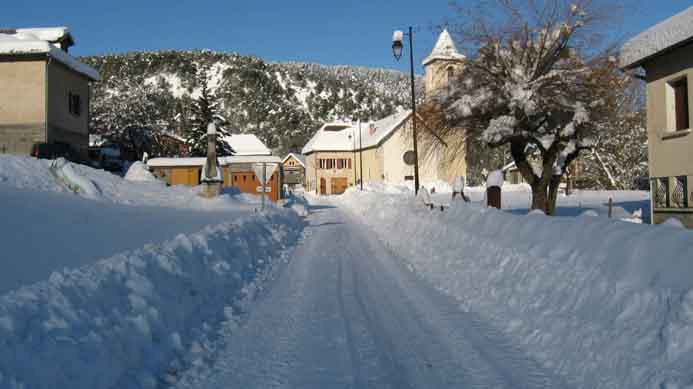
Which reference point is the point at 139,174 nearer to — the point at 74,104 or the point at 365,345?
the point at 74,104

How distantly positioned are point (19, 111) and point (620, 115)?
2839 centimetres

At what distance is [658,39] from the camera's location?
16359mm

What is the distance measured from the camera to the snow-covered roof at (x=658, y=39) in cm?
1511

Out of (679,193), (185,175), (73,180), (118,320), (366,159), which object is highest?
(366,159)

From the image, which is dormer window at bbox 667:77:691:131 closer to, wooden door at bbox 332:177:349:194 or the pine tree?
the pine tree

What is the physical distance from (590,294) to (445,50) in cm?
1477

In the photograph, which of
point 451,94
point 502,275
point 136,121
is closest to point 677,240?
point 502,275

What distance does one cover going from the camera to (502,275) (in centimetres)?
813

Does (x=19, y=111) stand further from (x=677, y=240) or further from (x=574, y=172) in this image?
(x=574, y=172)

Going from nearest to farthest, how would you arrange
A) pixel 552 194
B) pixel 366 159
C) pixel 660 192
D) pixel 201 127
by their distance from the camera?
1. pixel 660 192
2. pixel 552 194
3. pixel 201 127
4. pixel 366 159

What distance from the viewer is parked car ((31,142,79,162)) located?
27844 millimetres

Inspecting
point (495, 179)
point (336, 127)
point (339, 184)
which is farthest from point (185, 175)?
point (336, 127)

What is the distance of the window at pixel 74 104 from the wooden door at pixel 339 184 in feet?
169

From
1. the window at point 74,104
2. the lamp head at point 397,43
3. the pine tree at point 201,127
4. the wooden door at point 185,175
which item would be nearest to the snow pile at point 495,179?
the lamp head at point 397,43
